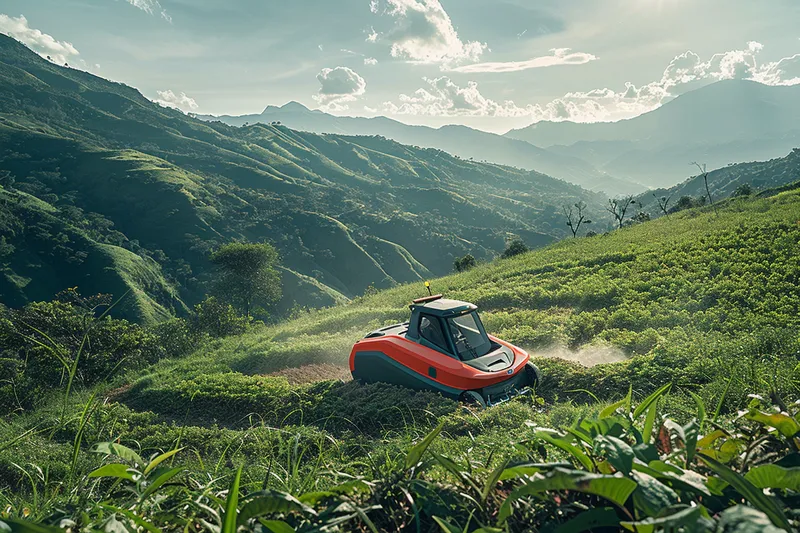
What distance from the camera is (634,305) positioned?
14688mm

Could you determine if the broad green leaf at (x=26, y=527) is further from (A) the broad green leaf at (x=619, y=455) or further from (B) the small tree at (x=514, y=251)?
(B) the small tree at (x=514, y=251)

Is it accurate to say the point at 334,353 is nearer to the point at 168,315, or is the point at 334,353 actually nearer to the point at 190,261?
the point at 168,315

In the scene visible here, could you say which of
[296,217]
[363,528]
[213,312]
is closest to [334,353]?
[363,528]

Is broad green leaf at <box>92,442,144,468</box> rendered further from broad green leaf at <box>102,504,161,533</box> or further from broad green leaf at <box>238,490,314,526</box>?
broad green leaf at <box>238,490,314,526</box>

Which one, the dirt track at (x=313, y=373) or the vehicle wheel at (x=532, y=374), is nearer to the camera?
the vehicle wheel at (x=532, y=374)

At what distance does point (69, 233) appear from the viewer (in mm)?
96250

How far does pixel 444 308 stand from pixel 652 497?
7435mm

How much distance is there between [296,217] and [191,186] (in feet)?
108

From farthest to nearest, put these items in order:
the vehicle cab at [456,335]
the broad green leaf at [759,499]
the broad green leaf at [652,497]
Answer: the vehicle cab at [456,335], the broad green leaf at [652,497], the broad green leaf at [759,499]

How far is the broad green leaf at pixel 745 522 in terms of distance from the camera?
84cm

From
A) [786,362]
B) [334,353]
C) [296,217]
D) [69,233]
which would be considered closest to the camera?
[786,362]

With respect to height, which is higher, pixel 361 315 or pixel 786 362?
pixel 786 362

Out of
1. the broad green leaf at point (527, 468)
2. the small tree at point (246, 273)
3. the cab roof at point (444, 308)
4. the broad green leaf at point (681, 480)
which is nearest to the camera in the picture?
the broad green leaf at point (681, 480)

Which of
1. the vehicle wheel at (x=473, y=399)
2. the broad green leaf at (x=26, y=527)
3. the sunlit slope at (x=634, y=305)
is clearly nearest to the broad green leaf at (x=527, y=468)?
the broad green leaf at (x=26, y=527)
